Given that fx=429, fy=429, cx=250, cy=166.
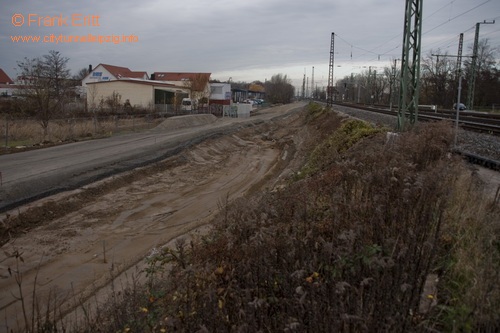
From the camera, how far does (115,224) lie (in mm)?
14812

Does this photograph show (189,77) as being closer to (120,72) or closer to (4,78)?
(120,72)

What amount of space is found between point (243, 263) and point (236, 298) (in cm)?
48

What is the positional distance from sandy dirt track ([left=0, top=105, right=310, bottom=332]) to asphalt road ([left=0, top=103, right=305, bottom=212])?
0.65 m

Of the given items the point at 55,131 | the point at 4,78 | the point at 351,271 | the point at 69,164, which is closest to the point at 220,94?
the point at 55,131

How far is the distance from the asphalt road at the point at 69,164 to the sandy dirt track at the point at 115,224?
0.65 m

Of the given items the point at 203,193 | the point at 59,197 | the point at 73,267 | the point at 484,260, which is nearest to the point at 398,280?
the point at 484,260

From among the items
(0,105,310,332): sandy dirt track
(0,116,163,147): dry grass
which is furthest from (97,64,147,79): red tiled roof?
Answer: (0,105,310,332): sandy dirt track

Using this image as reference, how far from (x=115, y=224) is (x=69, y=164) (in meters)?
A: 7.89

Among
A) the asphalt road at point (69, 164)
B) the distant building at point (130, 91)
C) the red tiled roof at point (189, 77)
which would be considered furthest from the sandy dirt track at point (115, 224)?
the red tiled roof at point (189, 77)

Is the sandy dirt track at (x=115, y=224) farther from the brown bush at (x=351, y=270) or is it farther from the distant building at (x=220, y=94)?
the distant building at (x=220, y=94)

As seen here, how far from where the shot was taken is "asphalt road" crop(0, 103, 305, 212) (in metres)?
15.8

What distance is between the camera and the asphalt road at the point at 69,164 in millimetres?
15797

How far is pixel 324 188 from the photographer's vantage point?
26.4ft

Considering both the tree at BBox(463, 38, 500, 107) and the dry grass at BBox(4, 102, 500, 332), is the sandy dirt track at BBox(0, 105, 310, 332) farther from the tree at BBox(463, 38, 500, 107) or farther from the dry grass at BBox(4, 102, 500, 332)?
the tree at BBox(463, 38, 500, 107)
